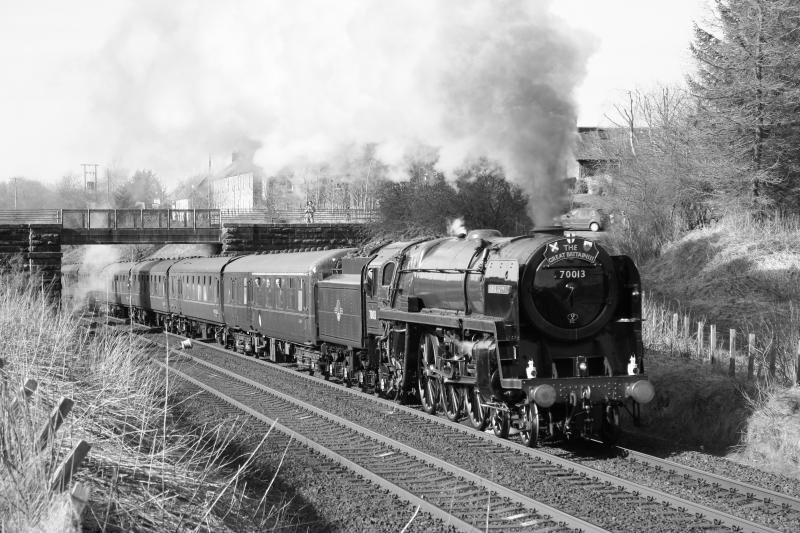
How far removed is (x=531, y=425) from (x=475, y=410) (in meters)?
1.54

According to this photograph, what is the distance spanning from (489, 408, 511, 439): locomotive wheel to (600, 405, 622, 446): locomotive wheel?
4.12ft

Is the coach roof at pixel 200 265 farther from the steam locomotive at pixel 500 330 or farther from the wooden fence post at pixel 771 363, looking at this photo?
the wooden fence post at pixel 771 363

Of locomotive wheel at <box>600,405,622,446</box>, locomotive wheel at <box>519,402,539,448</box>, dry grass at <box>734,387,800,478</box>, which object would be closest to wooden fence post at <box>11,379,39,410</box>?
locomotive wheel at <box>519,402,539,448</box>

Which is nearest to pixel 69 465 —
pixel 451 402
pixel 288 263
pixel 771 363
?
pixel 451 402

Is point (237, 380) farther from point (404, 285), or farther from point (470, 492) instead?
point (470, 492)

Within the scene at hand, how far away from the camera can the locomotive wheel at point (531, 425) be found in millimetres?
11148

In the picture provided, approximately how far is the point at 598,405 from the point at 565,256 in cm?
205

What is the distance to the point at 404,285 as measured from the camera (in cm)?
1456

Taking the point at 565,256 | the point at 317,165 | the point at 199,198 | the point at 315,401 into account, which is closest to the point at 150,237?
the point at 317,165

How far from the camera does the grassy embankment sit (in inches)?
444

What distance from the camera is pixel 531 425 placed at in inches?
442

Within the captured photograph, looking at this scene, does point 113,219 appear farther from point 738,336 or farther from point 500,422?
point 500,422

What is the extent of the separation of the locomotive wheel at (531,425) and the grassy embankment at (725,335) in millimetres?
2587

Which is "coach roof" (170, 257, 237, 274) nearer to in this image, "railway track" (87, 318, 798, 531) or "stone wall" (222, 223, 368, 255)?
"stone wall" (222, 223, 368, 255)
